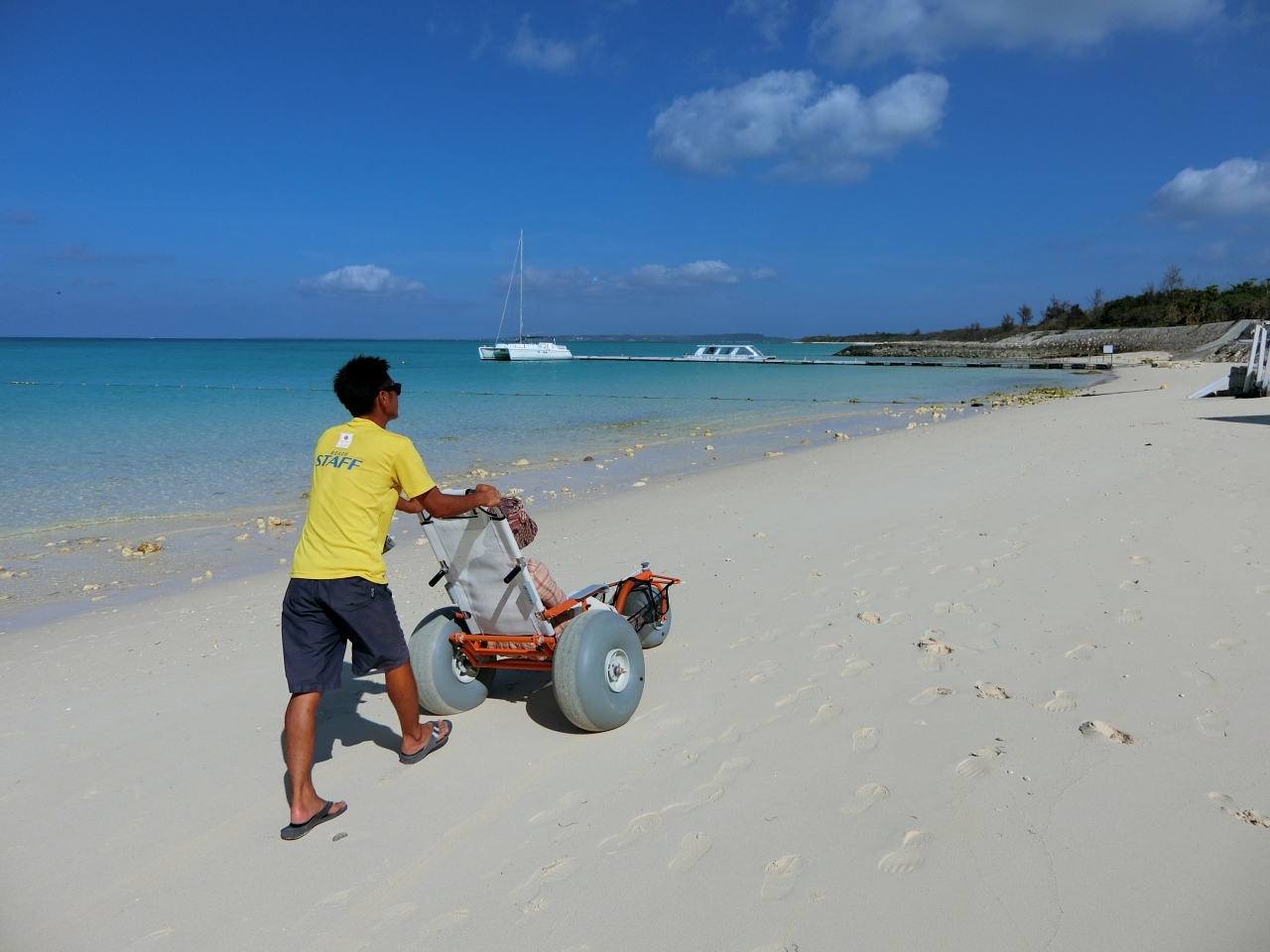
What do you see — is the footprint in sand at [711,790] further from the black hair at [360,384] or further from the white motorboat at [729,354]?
the white motorboat at [729,354]

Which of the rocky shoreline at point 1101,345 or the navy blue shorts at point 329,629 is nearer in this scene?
the navy blue shorts at point 329,629

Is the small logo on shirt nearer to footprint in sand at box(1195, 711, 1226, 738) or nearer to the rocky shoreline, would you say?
footprint in sand at box(1195, 711, 1226, 738)

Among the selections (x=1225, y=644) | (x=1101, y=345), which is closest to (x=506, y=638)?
(x=1225, y=644)

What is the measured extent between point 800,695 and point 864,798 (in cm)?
98

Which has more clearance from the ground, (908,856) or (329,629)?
(329,629)

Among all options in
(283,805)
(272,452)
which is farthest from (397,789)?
(272,452)

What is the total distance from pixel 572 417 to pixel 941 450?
46.9 ft

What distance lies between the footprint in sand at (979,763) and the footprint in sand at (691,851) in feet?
3.77

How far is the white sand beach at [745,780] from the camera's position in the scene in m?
2.45

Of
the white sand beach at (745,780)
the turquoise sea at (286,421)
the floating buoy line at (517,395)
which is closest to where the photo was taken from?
the white sand beach at (745,780)

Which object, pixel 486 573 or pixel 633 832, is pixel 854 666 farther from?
pixel 486 573

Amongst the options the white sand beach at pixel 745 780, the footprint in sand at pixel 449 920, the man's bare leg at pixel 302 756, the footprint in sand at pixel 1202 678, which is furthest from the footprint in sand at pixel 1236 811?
the man's bare leg at pixel 302 756

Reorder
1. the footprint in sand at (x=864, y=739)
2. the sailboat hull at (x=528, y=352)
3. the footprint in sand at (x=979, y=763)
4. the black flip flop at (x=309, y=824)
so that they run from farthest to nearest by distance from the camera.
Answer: the sailboat hull at (x=528, y=352) < the footprint in sand at (x=864, y=739) < the footprint in sand at (x=979, y=763) < the black flip flop at (x=309, y=824)

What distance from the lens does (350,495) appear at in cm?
314
